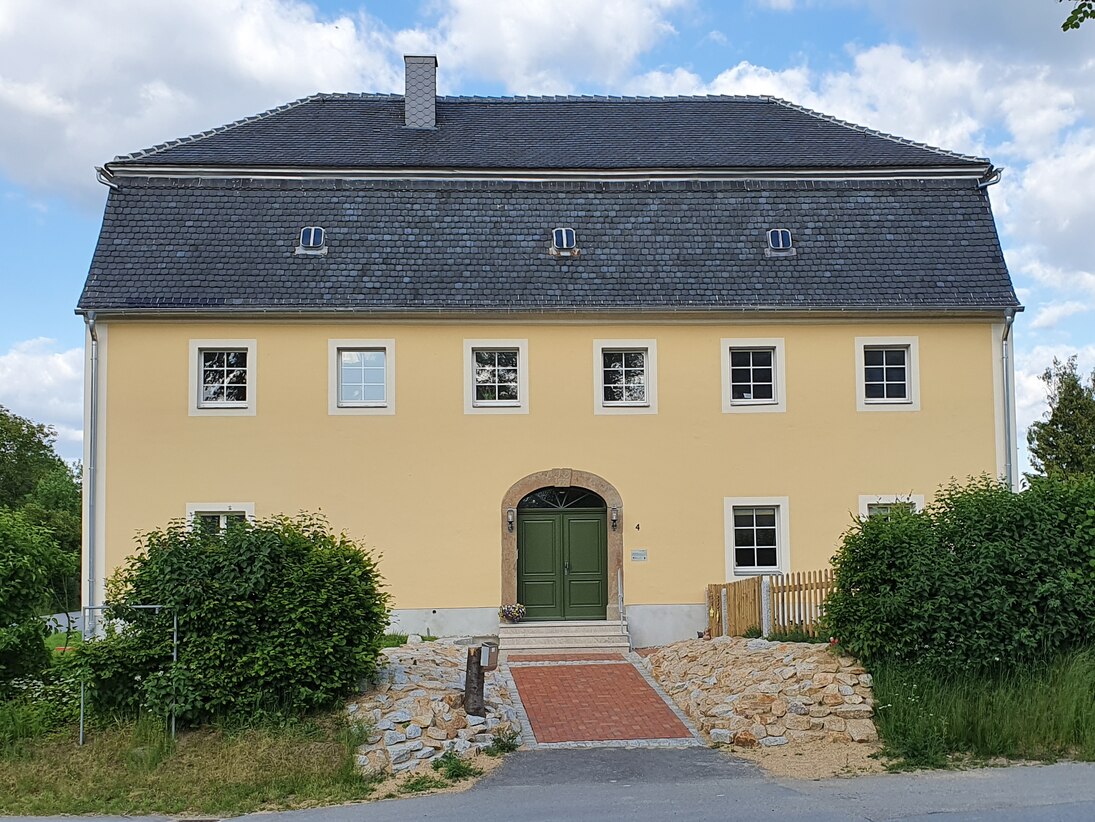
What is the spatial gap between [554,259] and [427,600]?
20.9 feet

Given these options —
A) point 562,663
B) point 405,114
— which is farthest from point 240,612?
point 405,114

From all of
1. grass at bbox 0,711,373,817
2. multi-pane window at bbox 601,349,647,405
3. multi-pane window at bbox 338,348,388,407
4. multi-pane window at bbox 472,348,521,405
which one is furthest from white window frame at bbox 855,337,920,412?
grass at bbox 0,711,373,817

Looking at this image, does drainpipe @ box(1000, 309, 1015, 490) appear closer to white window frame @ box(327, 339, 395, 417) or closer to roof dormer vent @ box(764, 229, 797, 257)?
roof dormer vent @ box(764, 229, 797, 257)

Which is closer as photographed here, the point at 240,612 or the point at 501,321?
the point at 240,612

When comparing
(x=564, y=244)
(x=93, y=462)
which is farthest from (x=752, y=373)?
(x=93, y=462)

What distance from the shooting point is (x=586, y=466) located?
18.8 m

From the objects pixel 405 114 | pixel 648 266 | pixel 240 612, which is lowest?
pixel 240 612

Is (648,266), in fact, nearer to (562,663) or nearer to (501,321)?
(501,321)

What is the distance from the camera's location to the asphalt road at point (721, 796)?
28.0 ft

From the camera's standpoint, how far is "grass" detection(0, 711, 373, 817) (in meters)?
9.29

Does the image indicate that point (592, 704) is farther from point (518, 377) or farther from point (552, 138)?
point (552, 138)

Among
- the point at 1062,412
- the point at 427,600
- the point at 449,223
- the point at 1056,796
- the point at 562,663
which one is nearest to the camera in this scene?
the point at 1056,796

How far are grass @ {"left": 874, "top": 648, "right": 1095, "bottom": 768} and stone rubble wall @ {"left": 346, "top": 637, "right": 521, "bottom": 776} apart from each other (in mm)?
3962

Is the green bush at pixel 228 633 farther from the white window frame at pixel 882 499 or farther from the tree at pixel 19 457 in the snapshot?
the tree at pixel 19 457
